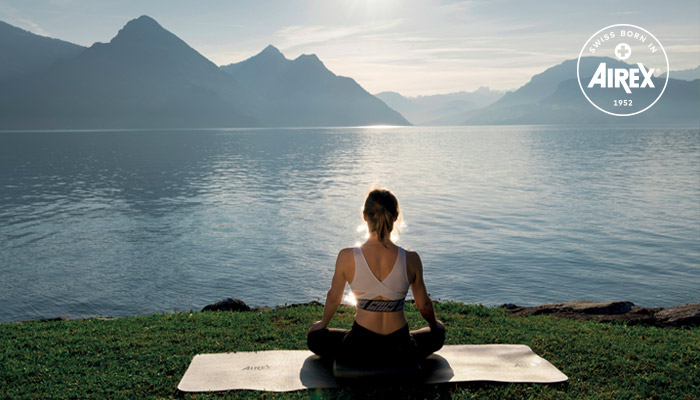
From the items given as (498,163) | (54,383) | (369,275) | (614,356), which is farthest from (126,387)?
(498,163)

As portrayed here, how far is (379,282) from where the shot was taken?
22.2ft

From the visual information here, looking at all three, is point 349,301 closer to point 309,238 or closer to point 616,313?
point 616,313

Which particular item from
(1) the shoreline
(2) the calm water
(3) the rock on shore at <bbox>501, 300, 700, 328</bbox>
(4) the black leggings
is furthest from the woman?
(2) the calm water

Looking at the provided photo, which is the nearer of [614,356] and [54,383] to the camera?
[54,383]

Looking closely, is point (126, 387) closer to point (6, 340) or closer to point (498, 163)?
point (6, 340)

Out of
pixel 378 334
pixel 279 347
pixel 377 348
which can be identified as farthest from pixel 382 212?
pixel 279 347

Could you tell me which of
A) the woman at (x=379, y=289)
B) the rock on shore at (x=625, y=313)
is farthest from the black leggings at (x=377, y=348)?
the rock on shore at (x=625, y=313)

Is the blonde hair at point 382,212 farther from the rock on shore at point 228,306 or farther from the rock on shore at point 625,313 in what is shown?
the rock on shore at point 228,306

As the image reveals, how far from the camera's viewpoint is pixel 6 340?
9992 millimetres

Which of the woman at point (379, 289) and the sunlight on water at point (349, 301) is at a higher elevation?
the woman at point (379, 289)

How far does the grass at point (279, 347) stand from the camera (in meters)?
7.32

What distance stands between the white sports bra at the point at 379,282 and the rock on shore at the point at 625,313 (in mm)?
7600

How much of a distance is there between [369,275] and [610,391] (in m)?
3.90

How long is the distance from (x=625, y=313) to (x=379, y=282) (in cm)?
905
